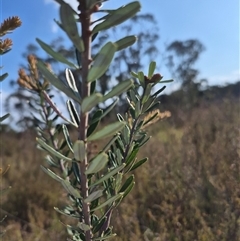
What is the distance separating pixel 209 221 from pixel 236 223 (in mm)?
337

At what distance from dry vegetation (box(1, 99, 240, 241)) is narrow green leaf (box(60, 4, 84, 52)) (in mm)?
947

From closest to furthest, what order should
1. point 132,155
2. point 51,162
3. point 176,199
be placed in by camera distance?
point 132,155 → point 51,162 → point 176,199

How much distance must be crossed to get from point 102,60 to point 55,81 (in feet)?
0.16

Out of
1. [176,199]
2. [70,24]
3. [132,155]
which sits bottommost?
[176,199]

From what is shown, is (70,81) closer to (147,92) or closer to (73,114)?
(73,114)

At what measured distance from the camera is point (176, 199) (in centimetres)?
163

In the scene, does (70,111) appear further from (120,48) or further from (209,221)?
(209,221)

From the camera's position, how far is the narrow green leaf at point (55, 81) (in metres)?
0.28

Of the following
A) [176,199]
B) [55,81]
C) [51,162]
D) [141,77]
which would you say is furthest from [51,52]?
[176,199]

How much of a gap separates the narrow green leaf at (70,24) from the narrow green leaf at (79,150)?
73mm

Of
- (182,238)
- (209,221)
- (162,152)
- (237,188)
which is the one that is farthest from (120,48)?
(162,152)

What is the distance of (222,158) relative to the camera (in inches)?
76.4

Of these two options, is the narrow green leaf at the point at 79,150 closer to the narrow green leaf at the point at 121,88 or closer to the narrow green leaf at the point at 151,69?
the narrow green leaf at the point at 121,88

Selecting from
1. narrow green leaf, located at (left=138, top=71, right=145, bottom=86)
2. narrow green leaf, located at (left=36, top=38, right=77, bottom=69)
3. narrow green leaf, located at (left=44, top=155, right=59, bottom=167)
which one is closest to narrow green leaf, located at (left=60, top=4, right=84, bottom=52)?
narrow green leaf, located at (left=36, top=38, right=77, bottom=69)
